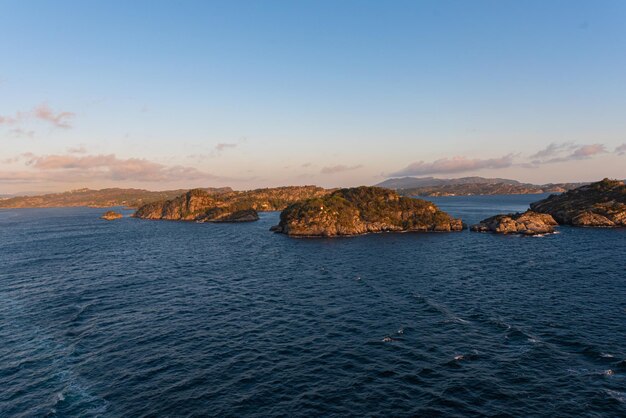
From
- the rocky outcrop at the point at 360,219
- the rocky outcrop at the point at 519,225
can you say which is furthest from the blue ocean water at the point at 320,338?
the rocky outcrop at the point at 360,219

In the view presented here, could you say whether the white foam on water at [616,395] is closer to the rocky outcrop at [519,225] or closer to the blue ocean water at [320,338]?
the blue ocean water at [320,338]

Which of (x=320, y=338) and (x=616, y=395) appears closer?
(x=616, y=395)

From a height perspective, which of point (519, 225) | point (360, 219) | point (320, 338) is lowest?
point (320, 338)

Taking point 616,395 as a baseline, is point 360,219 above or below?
above

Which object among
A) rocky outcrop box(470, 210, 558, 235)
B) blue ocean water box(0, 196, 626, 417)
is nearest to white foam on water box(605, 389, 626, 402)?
blue ocean water box(0, 196, 626, 417)

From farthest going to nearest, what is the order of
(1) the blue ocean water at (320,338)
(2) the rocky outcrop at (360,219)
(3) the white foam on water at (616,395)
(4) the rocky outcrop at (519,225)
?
(2) the rocky outcrop at (360,219), (4) the rocky outcrop at (519,225), (1) the blue ocean water at (320,338), (3) the white foam on water at (616,395)

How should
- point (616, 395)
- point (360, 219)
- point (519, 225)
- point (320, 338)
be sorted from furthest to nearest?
point (360, 219) → point (519, 225) → point (320, 338) → point (616, 395)

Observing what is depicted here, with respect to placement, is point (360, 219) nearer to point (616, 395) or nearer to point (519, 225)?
point (519, 225)

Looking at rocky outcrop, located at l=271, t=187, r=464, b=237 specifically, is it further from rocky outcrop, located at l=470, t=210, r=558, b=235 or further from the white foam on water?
the white foam on water

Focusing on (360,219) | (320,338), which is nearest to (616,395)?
(320,338)
